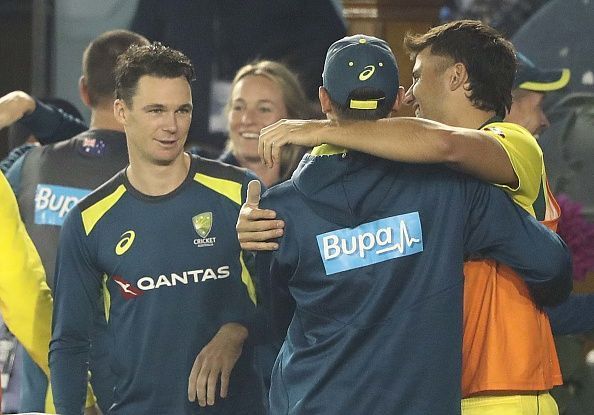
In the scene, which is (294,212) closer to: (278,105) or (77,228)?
(77,228)

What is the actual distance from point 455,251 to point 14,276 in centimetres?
149

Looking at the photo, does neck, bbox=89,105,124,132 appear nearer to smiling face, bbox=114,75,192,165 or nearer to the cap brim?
smiling face, bbox=114,75,192,165

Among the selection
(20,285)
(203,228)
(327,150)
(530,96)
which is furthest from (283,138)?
(530,96)

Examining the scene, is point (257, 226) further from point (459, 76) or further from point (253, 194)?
point (459, 76)

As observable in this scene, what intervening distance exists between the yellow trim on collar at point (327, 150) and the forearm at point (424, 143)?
0.23ft

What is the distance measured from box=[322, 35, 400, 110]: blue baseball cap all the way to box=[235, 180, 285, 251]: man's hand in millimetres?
272

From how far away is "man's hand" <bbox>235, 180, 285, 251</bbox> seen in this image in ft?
8.71

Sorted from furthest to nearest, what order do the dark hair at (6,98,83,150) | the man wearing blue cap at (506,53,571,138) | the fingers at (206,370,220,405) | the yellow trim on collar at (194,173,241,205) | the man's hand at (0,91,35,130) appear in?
the dark hair at (6,98,83,150) < the man wearing blue cap at (506,53,571,138) < the man's hand at (0,91,35,130) < the yellow trim on collar at (194,173,241,205) < the fingers at (206,370,220,405)

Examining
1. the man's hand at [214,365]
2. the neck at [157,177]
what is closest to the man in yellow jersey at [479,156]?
the man's hand at [214,365]

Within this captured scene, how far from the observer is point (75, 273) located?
3.37m

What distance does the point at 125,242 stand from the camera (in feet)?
11.0

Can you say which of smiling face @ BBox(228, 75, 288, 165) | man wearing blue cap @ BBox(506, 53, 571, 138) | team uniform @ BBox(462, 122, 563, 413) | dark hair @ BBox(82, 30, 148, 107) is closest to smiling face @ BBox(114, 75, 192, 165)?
dark hair @ BBox(82, 30, 148, 107)

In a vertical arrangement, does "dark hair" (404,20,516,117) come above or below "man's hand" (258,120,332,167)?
above

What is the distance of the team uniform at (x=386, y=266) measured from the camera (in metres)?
2.63
